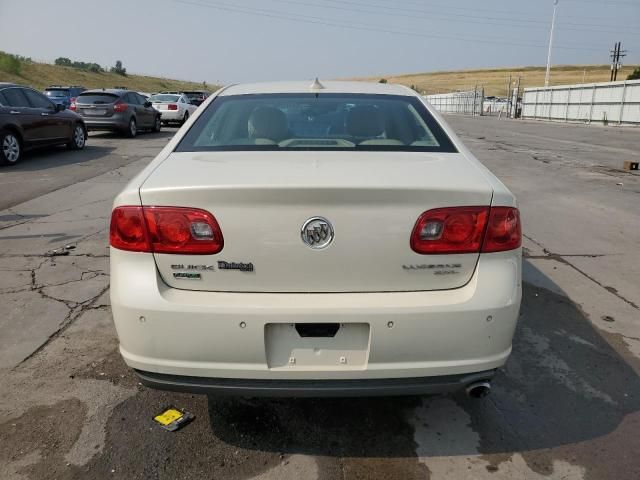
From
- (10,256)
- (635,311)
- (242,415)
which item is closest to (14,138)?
(10,256)

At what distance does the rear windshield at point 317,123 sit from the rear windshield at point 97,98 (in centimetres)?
1557

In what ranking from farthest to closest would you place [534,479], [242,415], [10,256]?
[10,256] → [242,415] → [534,479]

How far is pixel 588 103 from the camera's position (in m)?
34.7

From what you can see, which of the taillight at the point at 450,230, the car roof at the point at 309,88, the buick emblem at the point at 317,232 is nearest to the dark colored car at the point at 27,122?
the car roof at the point at 309,88

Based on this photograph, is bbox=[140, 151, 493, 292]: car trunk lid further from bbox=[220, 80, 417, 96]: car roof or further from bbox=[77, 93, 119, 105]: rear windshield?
bbox=[77, 93, 119, 105]: rear windshield

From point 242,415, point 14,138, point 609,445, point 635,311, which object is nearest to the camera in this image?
point 609,445

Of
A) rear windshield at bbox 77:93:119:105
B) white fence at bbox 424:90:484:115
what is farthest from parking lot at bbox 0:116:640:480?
white fence at bbox 424:90:484:115

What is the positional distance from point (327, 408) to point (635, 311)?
277 cm

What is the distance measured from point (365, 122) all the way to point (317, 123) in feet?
0.94

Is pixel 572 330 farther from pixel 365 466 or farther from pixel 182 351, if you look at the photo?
pixel 182 351

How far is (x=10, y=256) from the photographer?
5477mm

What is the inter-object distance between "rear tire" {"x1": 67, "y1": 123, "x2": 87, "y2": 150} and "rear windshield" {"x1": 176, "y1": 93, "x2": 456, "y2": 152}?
464 inches

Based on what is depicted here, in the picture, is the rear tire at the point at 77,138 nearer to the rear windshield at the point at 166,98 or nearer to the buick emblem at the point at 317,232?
the rear windshield at the point at 166,98

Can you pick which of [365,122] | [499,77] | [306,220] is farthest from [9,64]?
[499,77]
